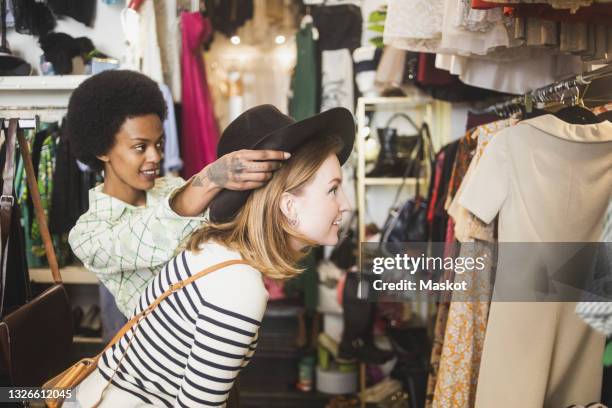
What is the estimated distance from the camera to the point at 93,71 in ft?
4.69

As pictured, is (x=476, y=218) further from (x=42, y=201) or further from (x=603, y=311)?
(x=42, y=201)

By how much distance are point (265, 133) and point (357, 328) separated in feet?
4.88

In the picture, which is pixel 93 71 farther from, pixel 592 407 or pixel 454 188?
pixel 592 407

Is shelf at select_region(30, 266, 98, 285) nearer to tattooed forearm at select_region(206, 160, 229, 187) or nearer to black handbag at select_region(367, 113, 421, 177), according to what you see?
tattooed forearm at select_region(206, 160, 229, 187)

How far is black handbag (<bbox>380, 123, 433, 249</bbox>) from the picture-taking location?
6.86 ft

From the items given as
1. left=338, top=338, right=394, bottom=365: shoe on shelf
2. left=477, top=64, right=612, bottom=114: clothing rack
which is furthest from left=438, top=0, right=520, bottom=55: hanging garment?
left=338, top=338, right=394, bottom=365: shoe on shelf

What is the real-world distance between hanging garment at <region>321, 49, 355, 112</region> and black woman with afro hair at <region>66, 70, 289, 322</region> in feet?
4.11

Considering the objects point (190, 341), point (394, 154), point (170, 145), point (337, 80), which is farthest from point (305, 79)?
point (190, 341)

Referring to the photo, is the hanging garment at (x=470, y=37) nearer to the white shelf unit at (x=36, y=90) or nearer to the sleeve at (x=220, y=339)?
the sleeve at (x=220, y=339)

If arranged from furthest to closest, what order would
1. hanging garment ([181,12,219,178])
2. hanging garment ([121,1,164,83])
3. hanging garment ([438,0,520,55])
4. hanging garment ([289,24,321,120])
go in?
hanging garment ([289,24,321,120]) < hanging garment ([181,12,219,178]) < hanging garment ([121,1,164,83]) < hanging garment ([438,0,520,55])

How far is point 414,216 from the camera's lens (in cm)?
212

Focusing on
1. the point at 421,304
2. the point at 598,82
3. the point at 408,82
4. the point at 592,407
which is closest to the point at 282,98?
the point at 408,82

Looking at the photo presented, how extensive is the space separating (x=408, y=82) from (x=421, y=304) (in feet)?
3.59

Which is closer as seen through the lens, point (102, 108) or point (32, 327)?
point (32, 327)
